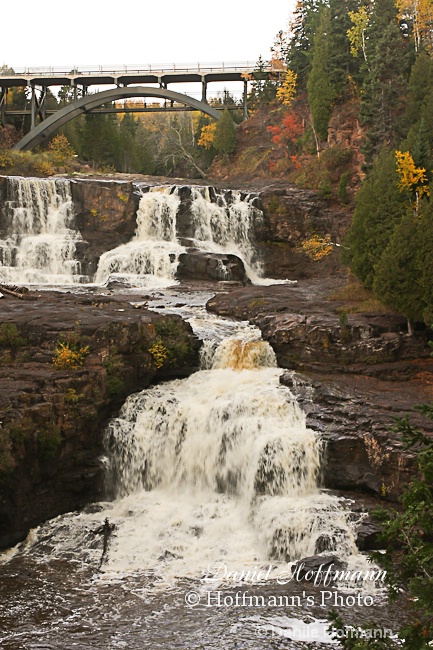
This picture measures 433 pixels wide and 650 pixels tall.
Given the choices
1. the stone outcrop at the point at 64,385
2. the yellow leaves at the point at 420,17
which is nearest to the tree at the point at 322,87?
the yellow leaves at the point at 420,17

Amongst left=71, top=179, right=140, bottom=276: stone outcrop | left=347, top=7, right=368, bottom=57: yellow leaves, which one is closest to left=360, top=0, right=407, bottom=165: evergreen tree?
left=347, top=7, right=368, bottom=57: yellow leaves

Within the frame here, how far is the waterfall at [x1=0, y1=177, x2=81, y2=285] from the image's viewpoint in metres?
33.2

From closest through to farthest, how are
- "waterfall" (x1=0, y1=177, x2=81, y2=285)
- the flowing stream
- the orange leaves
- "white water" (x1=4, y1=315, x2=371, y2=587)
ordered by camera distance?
the flowing stream
"white water" (x1=4, y1=315, x2=371, y2=587)
"waterfall" (x1=0, y1=177, x2=81, y2=285)
the orange leaves

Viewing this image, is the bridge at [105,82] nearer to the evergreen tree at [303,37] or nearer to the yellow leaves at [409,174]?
the evergreen tree at [303,37]

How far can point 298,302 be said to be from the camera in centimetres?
2511

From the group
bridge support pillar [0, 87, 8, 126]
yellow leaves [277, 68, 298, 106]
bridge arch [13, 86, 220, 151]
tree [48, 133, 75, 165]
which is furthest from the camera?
bridge support pillar [0, 87, 8, 126]

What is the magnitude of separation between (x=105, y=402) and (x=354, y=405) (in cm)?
657

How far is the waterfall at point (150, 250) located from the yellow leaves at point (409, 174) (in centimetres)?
1138

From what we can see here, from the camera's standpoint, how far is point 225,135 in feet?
181

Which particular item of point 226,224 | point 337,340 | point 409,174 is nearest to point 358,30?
point 226,224

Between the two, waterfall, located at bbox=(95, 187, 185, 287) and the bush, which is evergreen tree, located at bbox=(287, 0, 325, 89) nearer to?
waterfall, located at bbox=(95, 187, 185, 287)

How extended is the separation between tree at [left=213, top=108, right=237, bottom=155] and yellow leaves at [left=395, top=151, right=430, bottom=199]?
31.0 meters

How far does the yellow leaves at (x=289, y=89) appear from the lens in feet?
170

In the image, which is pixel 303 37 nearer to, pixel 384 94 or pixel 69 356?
pixel 384 94
